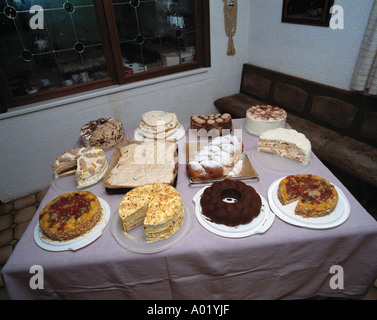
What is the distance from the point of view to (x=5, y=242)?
10.3 ft

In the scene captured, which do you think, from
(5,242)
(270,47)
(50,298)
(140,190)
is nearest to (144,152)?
(140,190)

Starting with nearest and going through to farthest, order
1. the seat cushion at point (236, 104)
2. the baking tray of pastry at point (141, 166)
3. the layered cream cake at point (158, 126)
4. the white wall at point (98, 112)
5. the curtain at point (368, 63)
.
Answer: the baking tray of pastry at point (141, 166)
the layered cream cake at point (158, 126)
the curtain at point (368, 63)
the white wall at point (98, 112)
the seat cushion at point (236, 104)

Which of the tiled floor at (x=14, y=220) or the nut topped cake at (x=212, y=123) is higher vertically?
the nut topped cake at (x=212, y=123)

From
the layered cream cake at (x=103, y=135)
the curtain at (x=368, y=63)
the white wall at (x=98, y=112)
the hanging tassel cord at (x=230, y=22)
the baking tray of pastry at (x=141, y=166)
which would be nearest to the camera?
the baking tray of pastry at (x=141, y=166)

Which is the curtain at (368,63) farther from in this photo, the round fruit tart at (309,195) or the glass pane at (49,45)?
the glass pane at (49,45)

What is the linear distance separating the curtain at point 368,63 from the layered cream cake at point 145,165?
2436 mm

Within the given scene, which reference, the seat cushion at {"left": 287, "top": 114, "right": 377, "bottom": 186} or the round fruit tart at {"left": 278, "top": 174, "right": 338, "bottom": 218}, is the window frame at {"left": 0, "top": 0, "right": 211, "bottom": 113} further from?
the round fruit tart at {"left": 278, "top": 174, "right": 338, "bottom": 218}

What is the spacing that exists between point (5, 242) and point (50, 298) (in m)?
1.96

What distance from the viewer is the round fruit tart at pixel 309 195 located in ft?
5.53

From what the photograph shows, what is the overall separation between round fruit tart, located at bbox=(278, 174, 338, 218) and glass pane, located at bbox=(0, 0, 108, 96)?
3.18m

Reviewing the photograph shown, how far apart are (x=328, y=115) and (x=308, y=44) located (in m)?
1.09

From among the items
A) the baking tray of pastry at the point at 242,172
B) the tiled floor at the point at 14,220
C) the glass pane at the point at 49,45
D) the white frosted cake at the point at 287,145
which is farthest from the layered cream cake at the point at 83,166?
the glass pane at the point at 49,45
